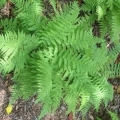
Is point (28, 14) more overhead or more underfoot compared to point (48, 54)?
more overhead

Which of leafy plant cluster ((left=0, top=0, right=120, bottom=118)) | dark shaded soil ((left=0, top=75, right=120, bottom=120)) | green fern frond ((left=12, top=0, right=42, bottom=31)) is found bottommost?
dark shaded soil ((left=0, top=75, right=120, bottom=120))

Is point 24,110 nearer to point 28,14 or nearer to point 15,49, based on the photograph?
point 15,49

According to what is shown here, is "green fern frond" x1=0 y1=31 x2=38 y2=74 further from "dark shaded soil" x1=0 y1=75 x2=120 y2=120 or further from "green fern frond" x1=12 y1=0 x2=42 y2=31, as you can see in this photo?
"dark shaded soil" x1=0 y1=75 x2=120 y2=120

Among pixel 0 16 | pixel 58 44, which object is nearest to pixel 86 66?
pixel 58 44

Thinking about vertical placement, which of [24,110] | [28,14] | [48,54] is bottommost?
[24,110]

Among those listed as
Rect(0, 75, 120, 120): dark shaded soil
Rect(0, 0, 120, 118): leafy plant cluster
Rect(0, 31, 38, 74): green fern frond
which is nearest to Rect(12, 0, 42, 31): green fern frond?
Rect(0, 0, 120, 118): leafy plant cluster

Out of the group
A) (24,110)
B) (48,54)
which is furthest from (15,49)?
(24,110)

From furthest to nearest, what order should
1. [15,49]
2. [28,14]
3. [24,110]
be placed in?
[24,110] < [28,14] < [15,49]

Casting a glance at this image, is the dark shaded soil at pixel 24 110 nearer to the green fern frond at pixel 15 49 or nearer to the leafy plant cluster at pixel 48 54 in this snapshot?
the leafy plant cluster at pixel 48 54

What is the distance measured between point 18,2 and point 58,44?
2.78 ft

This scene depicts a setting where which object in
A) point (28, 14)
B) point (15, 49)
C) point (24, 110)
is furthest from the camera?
point (24, 110)

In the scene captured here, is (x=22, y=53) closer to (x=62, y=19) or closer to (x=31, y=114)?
(x=62, y=19)

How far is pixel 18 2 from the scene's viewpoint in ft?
12.6

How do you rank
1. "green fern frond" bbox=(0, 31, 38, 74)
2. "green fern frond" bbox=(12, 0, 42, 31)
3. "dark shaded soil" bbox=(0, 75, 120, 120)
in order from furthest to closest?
1. "dark shaded soil" bbox=(0, 75, 120, 120)
2. "green fern frond" bbox=(12, 0, 42, 31)
3. "green fern frond" bbox=(0, 31, 38, 74)
